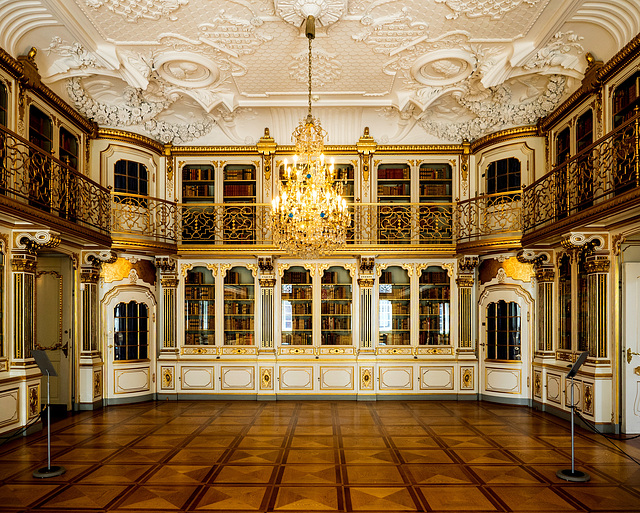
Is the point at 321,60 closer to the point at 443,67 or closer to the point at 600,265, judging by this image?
the point at 443,67

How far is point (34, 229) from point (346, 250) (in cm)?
503

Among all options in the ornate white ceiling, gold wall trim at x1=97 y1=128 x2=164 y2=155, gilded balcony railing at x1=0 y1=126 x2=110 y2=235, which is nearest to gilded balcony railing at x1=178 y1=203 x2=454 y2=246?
gold wall trim at x1=97 y1=128 x2=164 y2=155

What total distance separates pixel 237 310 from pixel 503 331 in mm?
5004

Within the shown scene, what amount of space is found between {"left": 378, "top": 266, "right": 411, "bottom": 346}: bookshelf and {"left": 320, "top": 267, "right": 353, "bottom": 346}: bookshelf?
62 centimetres

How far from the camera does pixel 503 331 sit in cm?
922

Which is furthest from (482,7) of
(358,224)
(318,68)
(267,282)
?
(267,282)

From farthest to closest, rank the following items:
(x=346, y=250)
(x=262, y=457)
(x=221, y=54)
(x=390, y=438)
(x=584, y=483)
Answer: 1. (x=346, y=250)
2. (x=221, y=54)
3. (x=390, y=438)
4. (x=262, y=457)
5. (x=584, y=483)

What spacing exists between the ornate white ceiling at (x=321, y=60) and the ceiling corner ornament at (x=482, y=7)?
0.08 feet

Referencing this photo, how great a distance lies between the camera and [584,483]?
4.95 meters

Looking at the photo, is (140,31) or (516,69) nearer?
(140,31)

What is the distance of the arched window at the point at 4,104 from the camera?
6693mm

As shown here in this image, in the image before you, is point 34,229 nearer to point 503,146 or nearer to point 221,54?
point 221,54

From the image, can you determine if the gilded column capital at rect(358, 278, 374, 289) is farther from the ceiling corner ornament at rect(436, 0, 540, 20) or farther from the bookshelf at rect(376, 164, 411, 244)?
the ceiling corner ornament at rect(436, 0, 540, 20)

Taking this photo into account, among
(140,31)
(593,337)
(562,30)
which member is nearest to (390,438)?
(593,337)
